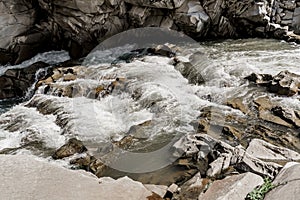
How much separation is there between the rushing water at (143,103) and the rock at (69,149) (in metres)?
0.21

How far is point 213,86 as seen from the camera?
1027 centimetres

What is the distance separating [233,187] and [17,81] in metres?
10.9

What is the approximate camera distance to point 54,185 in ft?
15.4

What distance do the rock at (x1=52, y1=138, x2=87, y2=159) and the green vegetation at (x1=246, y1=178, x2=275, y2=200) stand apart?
3988 millimetres

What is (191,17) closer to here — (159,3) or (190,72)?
(159,3)

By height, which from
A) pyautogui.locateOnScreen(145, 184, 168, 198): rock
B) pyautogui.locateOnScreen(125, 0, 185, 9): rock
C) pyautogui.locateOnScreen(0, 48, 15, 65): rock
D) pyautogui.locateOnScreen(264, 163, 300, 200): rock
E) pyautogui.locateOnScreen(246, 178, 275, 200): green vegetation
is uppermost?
pyautogui.locateOnScreen(125, 0, 185, 9): rock

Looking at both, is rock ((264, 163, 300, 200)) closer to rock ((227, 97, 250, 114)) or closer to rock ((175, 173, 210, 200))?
rock ((175, 173, 210, 200))

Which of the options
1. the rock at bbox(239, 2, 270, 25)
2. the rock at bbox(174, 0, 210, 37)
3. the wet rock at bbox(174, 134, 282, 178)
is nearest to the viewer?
the wet rock at bbox(174, 134, 282, 178)

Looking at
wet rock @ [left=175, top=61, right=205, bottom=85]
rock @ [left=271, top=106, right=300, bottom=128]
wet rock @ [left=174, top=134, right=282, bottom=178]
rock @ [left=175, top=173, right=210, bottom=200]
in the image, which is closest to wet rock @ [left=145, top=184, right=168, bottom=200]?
rock @ [left=175, top=173, right=210, bottom=200]

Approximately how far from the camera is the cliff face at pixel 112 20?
13930mm

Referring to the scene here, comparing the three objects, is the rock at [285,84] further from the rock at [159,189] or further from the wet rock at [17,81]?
the wet rock at [17,81]

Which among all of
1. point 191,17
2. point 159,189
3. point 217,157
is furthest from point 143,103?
point 191,17

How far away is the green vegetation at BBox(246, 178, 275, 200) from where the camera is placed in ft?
13.9

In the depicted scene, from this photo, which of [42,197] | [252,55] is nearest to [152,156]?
[42,197]
